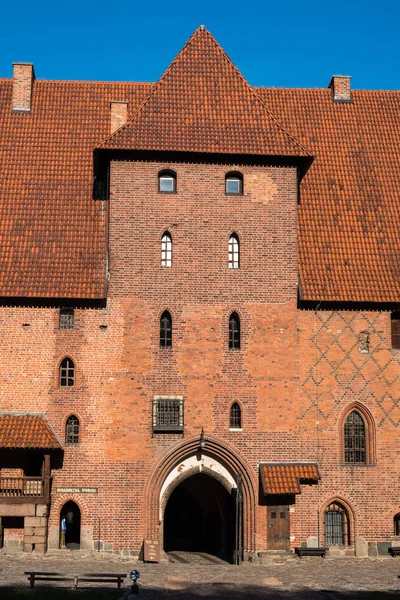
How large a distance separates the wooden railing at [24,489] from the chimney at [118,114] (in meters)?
11.3

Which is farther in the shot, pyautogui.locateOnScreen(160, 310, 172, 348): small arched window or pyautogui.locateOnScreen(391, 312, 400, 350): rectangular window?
pyautogui.locateOnScreen(391, 312, 400, 350): rectangular window

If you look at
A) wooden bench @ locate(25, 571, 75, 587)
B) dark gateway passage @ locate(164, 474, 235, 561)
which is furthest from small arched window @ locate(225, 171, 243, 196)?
wooden bench @ locate(25, 571, 75, 587)

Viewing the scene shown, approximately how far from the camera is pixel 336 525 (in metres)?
27.3

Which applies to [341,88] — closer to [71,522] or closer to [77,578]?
[71,522]

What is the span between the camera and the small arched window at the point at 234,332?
27.4 metres

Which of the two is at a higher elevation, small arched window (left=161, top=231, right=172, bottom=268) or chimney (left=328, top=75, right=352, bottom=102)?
chimney (left=328, top=75, right=352, bottom=102)

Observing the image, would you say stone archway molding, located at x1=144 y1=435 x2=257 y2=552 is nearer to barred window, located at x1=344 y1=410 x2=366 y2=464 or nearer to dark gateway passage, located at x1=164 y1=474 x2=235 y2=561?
dark gateway passage, located at x1=164 y1=474 x2=235 y2=561

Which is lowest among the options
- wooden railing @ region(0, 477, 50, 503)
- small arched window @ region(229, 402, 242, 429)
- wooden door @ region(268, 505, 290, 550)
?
wooden door @ region(268, 505, 290, 550)

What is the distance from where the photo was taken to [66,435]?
2664cm

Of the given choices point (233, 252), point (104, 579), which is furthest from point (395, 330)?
point (104, 579)

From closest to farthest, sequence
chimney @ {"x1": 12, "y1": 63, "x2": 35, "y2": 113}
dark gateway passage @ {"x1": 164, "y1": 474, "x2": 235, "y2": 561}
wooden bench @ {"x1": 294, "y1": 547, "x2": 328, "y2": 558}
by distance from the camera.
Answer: wooden bench @ {"x1": 294, "y1": 547, "x2": 328, "y2": 558}, dark gateway passage @ {"x1": 164, "y1": 474, "x2": 235, "y2": 561}, chimney @ {"x1": 12, "y1": 63, "x2": 35, "y2": 113}

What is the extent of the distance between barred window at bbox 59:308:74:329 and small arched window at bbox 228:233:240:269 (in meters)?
4.84

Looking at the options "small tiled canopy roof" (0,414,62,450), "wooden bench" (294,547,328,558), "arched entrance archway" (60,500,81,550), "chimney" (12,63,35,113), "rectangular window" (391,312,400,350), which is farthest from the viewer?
"chimney" (12,63,35,113)

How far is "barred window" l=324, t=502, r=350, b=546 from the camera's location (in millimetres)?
27188
